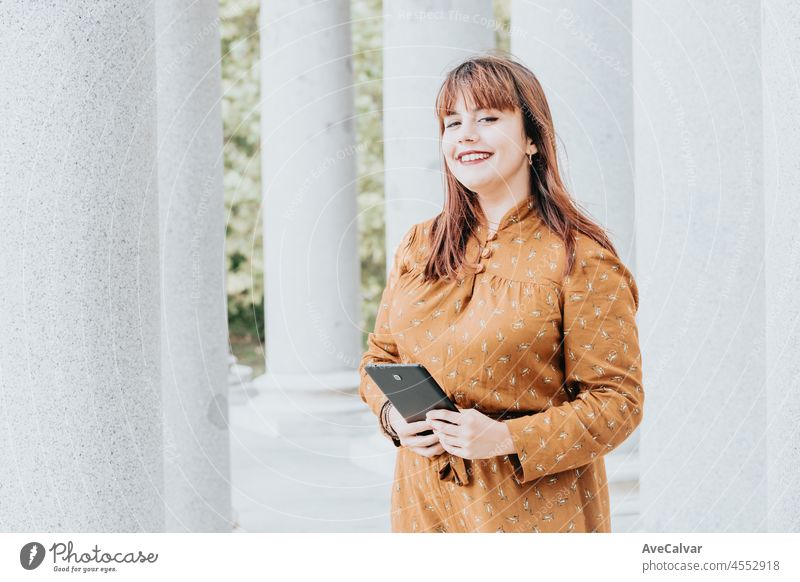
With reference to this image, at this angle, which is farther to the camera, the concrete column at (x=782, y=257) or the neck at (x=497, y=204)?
the concrete column at (x=782, y=257)

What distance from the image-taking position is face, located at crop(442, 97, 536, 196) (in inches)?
336

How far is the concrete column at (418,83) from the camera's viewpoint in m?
16.2

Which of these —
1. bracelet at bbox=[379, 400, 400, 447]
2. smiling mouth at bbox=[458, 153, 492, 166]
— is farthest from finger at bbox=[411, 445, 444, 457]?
smiling mouth at bbox=[458, 153, 492, 166]

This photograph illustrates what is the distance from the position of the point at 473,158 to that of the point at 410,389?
219 centimetres

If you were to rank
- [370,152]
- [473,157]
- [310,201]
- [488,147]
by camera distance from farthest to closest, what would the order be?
[370,152], [310,201], [473,157], [488,147]

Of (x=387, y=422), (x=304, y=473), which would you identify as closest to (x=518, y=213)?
(x=387, y=422)

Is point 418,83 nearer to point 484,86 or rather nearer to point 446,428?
point 484,86

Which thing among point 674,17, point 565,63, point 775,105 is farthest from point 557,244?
point 565,63

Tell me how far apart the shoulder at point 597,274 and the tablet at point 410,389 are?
1458 millimetres

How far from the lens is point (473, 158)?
340 inches

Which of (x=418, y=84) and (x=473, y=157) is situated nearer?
(x=473, y=157)

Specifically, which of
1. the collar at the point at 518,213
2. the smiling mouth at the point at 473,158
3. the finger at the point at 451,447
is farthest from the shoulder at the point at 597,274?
the finger at the point at 451,447

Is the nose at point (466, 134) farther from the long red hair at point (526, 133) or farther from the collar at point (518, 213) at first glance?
the collar at point (518, 213)
